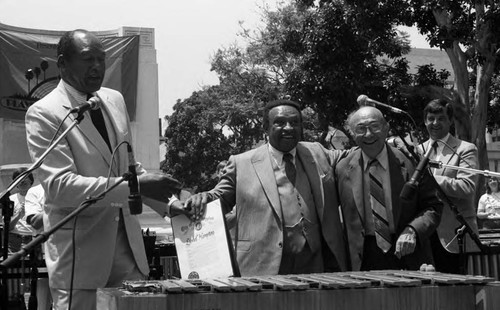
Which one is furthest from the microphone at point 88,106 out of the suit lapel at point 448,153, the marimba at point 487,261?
the marimba at point 487,261

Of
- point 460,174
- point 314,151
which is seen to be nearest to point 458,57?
point 460,174

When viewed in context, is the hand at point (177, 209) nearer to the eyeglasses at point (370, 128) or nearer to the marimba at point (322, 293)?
the marimba at point (322, 293)

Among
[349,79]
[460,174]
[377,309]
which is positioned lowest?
[377,309]

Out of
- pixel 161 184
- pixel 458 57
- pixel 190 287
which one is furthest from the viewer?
pixel 458 57

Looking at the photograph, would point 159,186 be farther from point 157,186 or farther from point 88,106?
point 88,106

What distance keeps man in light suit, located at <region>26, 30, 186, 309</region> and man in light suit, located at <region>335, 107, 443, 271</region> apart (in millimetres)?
1623

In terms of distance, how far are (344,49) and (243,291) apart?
58.8ft

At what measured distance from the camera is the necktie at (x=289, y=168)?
6.67 metres

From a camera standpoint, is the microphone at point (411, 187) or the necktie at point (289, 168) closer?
the microphone at point (411, 187)

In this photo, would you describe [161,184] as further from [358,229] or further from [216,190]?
[358,229]

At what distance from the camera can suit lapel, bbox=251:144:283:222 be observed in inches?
256

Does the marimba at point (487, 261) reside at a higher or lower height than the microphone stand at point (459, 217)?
lower

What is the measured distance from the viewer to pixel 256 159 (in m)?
6.76

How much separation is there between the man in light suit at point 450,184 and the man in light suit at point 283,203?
1.60m
